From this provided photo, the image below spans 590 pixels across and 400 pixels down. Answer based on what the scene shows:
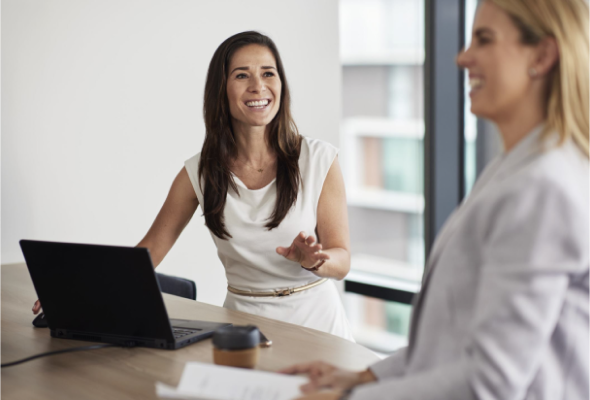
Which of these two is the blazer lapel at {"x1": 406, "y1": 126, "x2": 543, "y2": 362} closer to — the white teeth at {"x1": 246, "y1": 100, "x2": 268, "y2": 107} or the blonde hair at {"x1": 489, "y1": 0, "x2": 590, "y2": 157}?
the blonde hair at {"x1": 489, "y1": 0, "x2": 590, "y2": 157}

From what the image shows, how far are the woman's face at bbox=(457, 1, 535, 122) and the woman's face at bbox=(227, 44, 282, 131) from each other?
1310 millimetres

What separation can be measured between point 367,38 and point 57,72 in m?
2.68

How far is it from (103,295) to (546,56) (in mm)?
1106

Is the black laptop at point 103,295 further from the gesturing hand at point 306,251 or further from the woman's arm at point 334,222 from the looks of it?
the woman's arm at point 334,222

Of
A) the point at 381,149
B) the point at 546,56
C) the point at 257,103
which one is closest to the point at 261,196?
the point at 257,103

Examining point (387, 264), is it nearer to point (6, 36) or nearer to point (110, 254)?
point (6, 36)

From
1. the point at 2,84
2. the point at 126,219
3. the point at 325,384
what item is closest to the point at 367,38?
the point at 126,219

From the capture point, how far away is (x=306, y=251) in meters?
1.85

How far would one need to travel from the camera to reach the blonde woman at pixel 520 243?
0.89 meters

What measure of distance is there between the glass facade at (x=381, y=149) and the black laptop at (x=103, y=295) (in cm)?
273

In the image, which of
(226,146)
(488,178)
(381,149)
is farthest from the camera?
(381,149)

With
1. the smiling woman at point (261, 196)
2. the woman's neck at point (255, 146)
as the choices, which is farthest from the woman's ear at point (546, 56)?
the woman's neck at point (255, 146)

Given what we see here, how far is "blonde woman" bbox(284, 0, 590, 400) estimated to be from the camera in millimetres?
887

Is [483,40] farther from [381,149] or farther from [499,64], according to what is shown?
[381,149]
